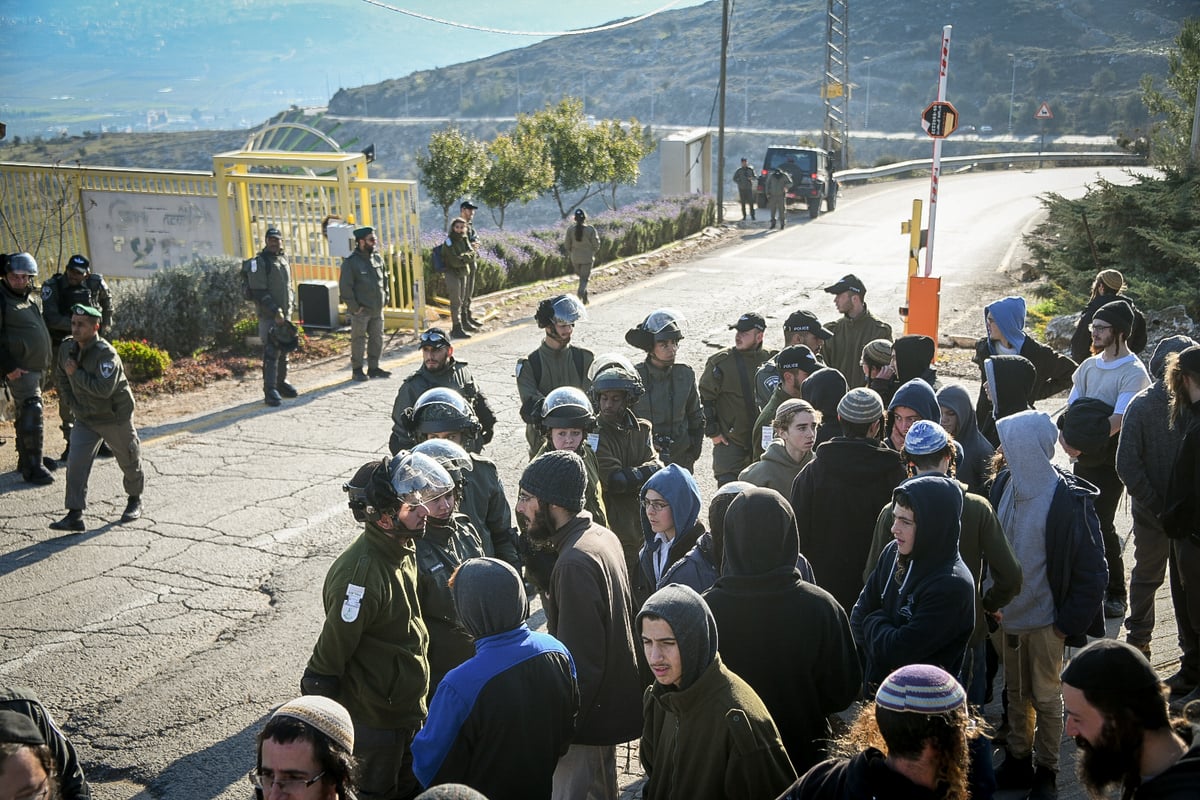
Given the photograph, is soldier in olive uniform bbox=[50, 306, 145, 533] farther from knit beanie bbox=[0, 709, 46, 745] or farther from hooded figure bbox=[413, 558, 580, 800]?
hooded figure bbox=[413, 558, 580, 800]

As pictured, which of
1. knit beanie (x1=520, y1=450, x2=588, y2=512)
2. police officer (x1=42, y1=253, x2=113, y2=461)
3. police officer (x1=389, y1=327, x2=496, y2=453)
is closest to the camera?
knit beanie (x1=520, y1=450, x2=588, y2=512)

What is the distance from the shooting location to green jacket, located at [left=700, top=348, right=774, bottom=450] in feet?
25.8

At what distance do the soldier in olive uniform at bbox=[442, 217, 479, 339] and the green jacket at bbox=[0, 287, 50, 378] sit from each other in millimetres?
6248

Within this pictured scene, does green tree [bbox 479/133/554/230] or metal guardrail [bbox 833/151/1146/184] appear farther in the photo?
metal guardrail [bbox 833/151/1146/184]

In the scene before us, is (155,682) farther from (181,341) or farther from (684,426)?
(181,341)

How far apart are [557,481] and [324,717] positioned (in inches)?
63.1

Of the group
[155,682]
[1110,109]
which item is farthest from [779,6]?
[155,682]

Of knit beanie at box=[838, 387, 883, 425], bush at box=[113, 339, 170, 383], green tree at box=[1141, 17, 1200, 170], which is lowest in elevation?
bush at box=[113, 339, 170, 383]

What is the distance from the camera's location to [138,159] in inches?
3664

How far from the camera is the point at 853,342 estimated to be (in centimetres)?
869

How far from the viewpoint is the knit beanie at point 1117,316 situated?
6.89 m

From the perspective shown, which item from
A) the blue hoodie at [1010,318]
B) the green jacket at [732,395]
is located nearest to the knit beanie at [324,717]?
the green jacket at [732,395]

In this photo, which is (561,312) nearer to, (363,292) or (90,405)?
(90,405)

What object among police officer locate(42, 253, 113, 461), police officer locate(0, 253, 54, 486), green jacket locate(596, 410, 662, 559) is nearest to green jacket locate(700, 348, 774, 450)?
green jacket locate(596, 410, 662, 559)
